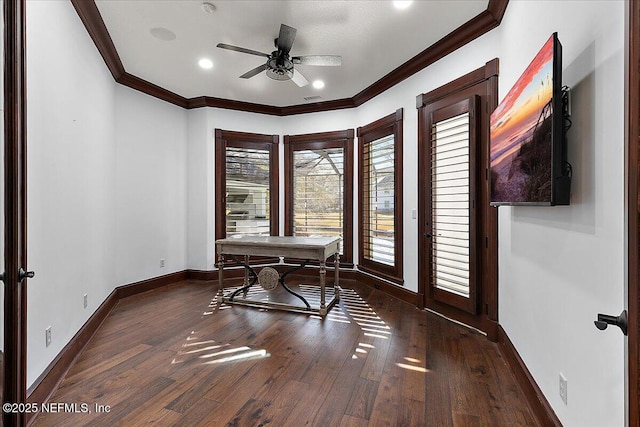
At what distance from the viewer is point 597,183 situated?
1.24 m

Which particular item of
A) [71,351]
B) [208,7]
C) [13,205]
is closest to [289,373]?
[71,351]

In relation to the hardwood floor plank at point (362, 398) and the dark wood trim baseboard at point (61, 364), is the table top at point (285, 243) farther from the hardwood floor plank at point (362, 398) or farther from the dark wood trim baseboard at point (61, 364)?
the hardwood floor plank at point (362, 398)

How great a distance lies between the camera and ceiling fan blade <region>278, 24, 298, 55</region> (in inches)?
109

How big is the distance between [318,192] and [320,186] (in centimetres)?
10

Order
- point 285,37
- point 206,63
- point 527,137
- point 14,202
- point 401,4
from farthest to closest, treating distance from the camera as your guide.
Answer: point 206,63 → point 285,37 → point 401,4 → point 527,137 → point 14,202

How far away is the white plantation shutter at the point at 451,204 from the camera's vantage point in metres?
3.13

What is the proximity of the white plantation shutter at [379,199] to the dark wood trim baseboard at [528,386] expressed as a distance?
6.15 feet

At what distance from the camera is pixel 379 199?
14.8 ft

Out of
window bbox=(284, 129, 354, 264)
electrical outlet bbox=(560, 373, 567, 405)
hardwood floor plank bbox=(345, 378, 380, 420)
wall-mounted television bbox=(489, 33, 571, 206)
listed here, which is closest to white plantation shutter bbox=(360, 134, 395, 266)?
window bbox=(284, 129, 354, 264)

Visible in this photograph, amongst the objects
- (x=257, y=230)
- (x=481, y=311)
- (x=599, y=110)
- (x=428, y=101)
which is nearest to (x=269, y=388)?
(x=481, y=311)

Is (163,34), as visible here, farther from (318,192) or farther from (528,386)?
(528,386)

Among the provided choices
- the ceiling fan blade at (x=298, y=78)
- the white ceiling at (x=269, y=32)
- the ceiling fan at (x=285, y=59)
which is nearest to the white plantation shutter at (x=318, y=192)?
the white ceiling at (x=269, y=32)

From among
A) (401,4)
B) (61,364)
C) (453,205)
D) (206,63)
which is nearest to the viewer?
(61,364)

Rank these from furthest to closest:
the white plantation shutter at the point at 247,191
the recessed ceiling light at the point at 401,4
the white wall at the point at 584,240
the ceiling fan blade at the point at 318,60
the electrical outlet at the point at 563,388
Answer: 1. the white plantation shutter at the point at 247,191
2. the ceiling fan blade at the point at 318,60
3. the recessed ceiling light at the point at 401,4
4. the electrical outlet at the point at 563,388
5. the white wall at the point at 584,240
